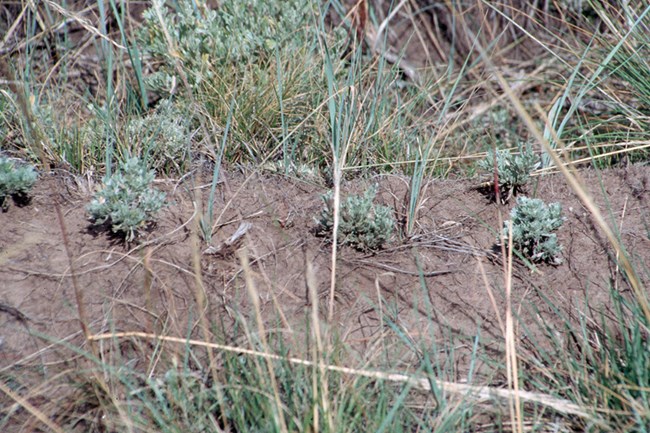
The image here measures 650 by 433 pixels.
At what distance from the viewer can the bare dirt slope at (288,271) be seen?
2152mm

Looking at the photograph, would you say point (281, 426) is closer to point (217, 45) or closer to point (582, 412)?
A: point (582, 412)

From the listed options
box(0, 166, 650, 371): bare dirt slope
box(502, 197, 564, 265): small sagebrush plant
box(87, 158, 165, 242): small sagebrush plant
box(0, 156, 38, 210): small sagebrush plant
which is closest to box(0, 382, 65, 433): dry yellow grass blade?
box(0, 166, 650, 371): bare dirt slope

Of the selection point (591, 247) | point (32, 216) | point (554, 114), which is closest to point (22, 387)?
point (32, 216)

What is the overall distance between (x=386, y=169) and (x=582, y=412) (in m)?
1.50

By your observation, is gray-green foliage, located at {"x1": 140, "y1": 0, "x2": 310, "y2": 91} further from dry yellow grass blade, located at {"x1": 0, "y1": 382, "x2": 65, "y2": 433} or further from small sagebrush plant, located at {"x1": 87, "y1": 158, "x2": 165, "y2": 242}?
dry yellow grass blade, located at {"x1": 0, "y1": 382, "x2": 65, "y2": 433}

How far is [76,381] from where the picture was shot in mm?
1966

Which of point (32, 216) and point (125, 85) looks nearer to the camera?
point (32, 216)

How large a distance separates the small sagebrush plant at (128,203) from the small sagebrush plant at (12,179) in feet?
0.93

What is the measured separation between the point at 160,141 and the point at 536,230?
5.10 feet

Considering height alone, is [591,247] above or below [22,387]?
below

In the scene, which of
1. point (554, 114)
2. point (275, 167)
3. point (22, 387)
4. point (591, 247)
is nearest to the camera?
point (22, 387)

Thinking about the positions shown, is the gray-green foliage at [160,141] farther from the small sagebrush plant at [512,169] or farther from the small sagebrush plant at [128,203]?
the small sagebrush plant at [512,169]

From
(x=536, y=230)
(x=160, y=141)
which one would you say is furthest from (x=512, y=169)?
(x=160, y=141)

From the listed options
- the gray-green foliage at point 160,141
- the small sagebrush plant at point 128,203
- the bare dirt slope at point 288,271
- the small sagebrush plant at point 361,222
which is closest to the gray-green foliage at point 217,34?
the gray-green foliage at point 160,141
